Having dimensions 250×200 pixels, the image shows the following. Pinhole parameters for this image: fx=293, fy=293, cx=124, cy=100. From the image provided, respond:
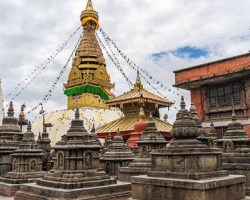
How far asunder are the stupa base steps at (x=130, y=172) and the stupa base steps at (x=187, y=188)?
10.4 ft

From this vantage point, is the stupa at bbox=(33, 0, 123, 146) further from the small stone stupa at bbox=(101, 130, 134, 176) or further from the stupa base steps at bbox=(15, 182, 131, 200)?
the stupa base steps at bbox=(15, 182, 131, 200)

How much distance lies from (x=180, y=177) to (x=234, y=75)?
13.0 metres

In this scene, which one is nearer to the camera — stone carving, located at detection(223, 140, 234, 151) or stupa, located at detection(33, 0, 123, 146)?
stone carving, located at detection(223, 140, 234, 151)

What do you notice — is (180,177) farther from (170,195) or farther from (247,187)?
(247,187)

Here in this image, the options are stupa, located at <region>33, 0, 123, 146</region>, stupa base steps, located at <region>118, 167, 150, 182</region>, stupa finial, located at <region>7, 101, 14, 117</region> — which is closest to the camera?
stupa base steps, located at <region>118, 167, 150, 182</region>

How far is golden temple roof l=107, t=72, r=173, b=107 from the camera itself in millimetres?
23078

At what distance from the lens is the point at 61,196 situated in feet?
25.0

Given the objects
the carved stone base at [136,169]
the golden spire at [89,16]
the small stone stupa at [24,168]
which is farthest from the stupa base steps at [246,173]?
the golden spire at [89,16]

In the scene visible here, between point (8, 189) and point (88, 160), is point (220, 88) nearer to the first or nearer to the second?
point (88, 160)

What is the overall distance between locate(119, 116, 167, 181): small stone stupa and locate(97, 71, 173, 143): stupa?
9.99 m

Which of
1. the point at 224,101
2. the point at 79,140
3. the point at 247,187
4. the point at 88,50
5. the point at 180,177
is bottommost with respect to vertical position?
the point at 247,187

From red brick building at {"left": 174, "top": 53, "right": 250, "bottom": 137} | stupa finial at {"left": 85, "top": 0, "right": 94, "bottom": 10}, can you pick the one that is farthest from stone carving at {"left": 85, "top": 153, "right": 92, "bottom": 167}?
stupa finial at {"left": 85, "top": 0, "right": 94, "bottom": 10}

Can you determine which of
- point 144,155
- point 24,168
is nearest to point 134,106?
point 144,155

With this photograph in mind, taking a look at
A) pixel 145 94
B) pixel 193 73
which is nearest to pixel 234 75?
pixel 193 73
